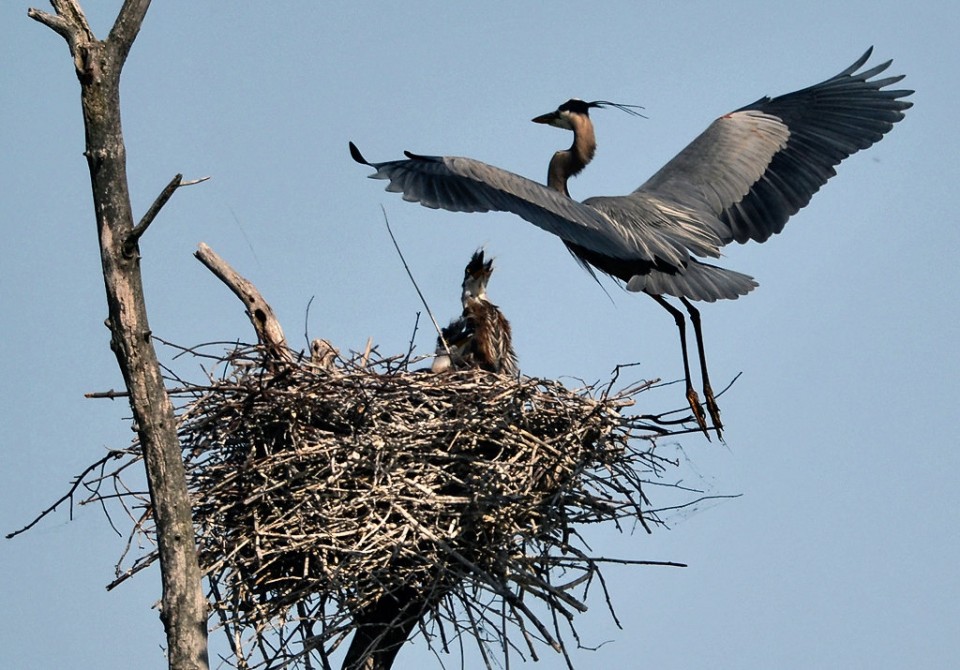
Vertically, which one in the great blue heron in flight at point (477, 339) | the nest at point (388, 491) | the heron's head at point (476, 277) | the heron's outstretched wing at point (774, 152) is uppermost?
the heron's outstretched wing at point (774, 152)

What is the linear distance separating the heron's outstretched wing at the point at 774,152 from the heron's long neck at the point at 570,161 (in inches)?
17.3

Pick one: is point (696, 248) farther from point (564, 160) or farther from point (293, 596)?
point (293, 596)

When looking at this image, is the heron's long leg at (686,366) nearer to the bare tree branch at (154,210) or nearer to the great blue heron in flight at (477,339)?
the great blue heron in flight at (477,339)

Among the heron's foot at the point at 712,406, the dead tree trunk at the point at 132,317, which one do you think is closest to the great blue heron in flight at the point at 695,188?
the heron's foot at the point at 712,406

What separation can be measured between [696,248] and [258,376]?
2.93m

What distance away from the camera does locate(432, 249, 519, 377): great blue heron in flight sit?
8305 millimetres

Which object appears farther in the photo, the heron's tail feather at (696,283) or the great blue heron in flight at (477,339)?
the great blue heron in flight at (477,339)

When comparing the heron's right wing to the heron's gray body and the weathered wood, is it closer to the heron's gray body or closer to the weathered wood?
the heron's gray body

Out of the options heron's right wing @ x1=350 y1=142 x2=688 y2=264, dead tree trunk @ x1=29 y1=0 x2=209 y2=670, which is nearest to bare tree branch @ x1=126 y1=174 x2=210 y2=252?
dead tree trunk @ x1=29 y1=0 x2=209 y2=670

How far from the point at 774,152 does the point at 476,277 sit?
8.62 ft

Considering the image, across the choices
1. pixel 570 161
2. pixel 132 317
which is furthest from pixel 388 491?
pixel 570 161

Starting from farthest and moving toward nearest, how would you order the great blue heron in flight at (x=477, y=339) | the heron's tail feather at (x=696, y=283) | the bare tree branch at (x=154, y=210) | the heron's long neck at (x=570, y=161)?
the heron's long neck at (x=570, y=161) < the great blue heron in flight at (x=477, y=339) < the heron's tail feather at (x=696, y=283) < the bare tree branch at (x=154, y=210)

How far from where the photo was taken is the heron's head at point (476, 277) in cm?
894

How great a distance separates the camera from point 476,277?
8.95 m
